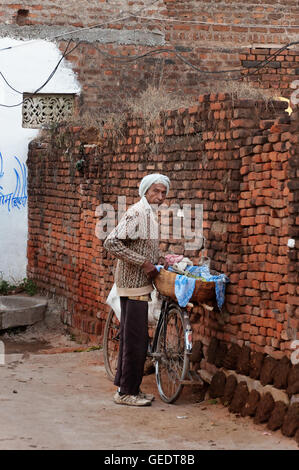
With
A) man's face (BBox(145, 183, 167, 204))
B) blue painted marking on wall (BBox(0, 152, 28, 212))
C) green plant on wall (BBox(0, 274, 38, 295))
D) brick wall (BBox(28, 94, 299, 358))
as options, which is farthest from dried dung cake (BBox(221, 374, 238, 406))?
blue painted marking on wall (BBox(0, 152, 28, 212))

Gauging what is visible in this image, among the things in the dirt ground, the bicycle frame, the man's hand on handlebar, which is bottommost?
the dirt ground

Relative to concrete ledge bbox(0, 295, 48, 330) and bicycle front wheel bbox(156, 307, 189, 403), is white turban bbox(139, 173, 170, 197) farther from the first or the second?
concrete ledge bbox(0, 295, 48, 330)

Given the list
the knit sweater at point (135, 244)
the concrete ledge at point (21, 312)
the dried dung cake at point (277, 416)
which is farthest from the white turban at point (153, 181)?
the concrete ledge at point (21, 312)

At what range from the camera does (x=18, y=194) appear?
13.8m

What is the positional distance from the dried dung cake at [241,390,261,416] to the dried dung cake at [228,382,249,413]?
A: 0.09 metres

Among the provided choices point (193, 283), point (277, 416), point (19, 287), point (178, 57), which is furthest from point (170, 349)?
point (178, 57)

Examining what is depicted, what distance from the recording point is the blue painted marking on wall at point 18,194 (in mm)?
13719

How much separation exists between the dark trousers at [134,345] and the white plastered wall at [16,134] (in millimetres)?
6618

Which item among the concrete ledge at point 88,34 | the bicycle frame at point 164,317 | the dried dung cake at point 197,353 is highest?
the concrete ledge at point 88,34

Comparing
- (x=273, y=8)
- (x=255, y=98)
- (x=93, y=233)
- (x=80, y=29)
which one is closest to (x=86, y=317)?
(x=93, y=233)

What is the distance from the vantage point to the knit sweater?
7133 millimetres

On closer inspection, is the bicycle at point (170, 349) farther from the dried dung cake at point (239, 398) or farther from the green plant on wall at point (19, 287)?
the green plant on wall at point (19, 287)

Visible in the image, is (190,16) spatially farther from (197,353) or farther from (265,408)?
(265,408)

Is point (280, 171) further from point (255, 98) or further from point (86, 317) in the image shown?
point (86, 317)
